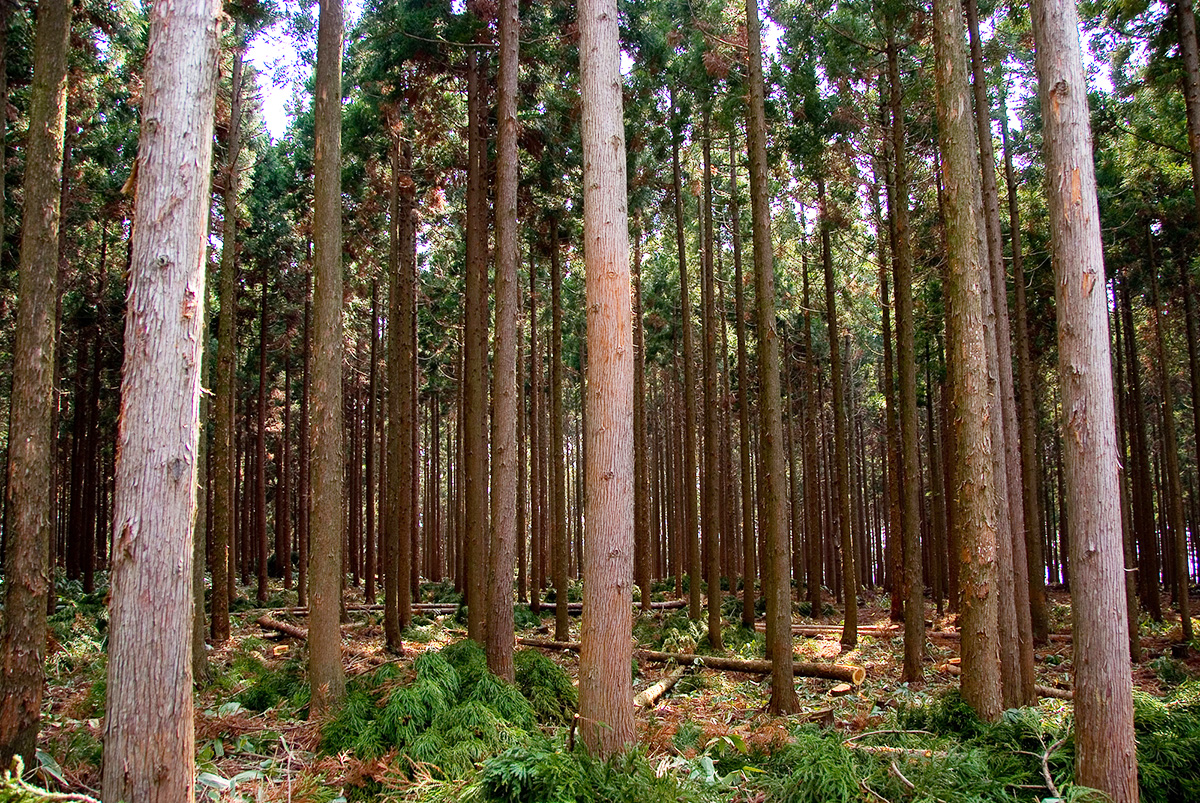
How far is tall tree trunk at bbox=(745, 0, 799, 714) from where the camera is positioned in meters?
7.90

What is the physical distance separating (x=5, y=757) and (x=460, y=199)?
507 inches

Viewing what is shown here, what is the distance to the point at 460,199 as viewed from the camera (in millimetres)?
15992

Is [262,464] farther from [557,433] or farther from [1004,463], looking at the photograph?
[1004,463]

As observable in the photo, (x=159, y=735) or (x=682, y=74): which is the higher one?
(x=682, y=74)

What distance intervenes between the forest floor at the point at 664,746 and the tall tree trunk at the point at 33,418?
0.52 m

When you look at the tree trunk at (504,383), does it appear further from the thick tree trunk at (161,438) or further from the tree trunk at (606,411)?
the thick tree trunk at (161,438)

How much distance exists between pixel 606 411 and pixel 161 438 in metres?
2.64

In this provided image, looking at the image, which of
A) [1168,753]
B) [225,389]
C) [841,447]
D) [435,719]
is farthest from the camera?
[841,447]

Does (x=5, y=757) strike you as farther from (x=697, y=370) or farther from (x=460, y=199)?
(x=697, y=370)

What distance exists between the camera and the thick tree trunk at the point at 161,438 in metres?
3.60

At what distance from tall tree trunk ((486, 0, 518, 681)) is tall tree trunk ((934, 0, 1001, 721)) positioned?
4482mm

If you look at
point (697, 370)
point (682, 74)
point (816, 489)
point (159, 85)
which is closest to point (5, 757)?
point (159, 85)

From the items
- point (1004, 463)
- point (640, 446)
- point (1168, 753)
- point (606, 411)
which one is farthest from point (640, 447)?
point (1168, 753)

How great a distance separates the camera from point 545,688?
26.2 feet
